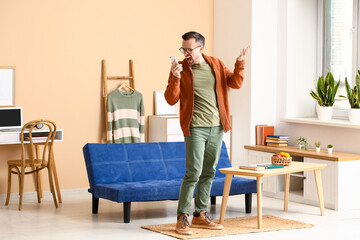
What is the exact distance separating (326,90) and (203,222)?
233 cm

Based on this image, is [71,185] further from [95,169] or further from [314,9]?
[314,9]

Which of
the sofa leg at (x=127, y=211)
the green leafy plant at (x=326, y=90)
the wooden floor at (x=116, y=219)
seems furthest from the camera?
the green leafy plant at (x=326, y=90)

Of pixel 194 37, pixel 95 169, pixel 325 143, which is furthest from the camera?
pixel 325 143

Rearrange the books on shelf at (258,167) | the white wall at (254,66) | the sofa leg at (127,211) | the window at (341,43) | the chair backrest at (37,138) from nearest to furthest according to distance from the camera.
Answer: the books on shelf at (258,167)
the sofa leg at (127,211)
the chair backrest at (37,138)
the window at (341,43)
the white wall at (254,66)

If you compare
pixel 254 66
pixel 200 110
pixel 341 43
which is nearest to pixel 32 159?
pixel 200 110

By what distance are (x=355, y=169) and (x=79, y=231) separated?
2478 mm

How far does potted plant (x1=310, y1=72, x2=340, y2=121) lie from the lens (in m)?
6.42

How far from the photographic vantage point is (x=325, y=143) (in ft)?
21.2

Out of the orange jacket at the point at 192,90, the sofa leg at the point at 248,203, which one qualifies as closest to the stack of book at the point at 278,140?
the sofa leg at the point at 248,203

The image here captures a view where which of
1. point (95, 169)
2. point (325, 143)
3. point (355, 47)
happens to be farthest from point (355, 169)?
point (95, 169)

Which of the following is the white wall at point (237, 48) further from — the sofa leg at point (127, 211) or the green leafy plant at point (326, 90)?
the sofa leg at point (127, 211)

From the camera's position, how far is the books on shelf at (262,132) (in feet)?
22.2

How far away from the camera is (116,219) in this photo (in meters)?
5.32

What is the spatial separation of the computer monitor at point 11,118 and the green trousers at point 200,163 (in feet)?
7.68
